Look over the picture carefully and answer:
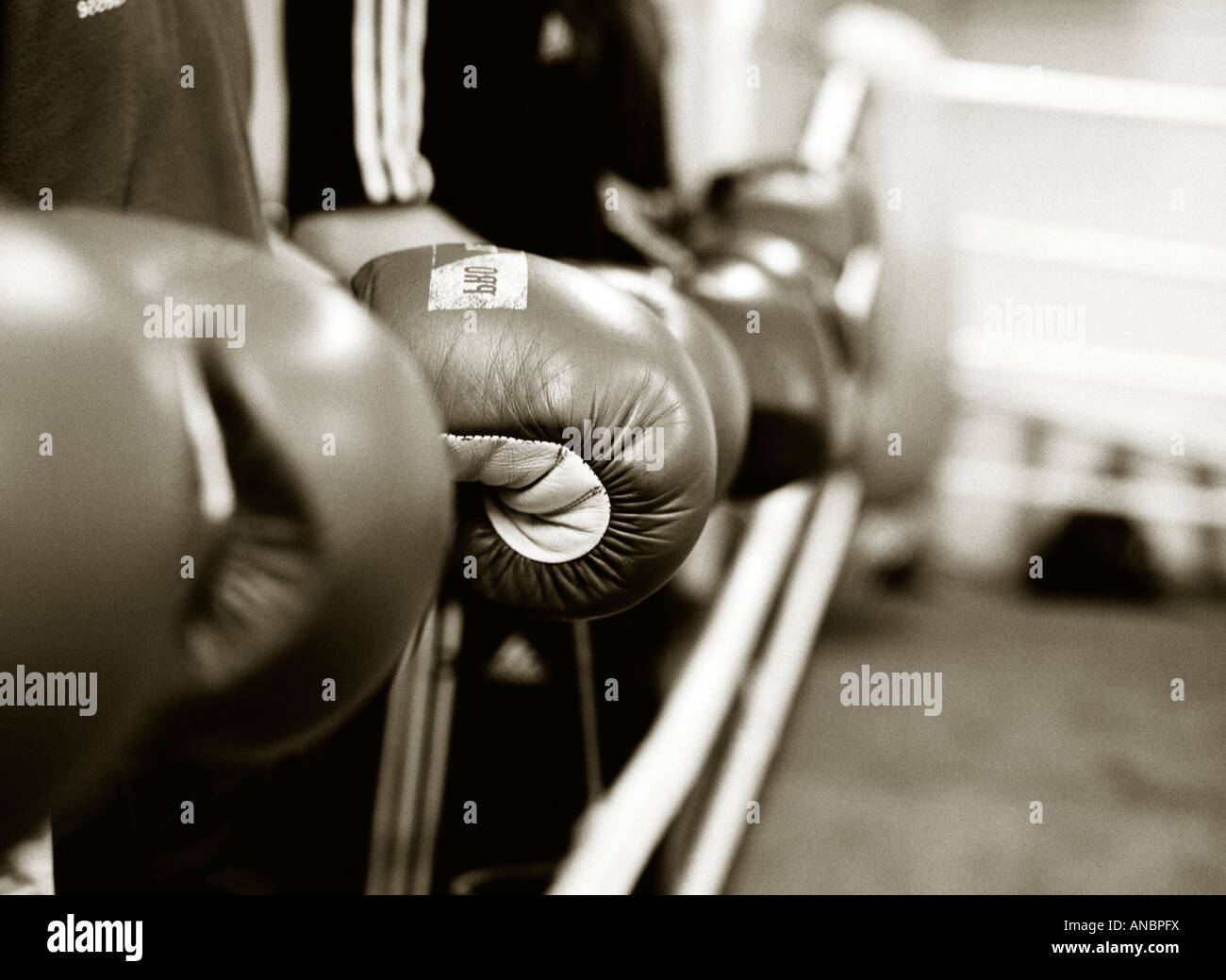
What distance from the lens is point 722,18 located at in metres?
2.42

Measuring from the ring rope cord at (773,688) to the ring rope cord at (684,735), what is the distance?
0.04 meters

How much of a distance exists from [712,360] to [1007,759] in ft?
4.85

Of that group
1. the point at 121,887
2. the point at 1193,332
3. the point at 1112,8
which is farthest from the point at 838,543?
the point at 1112,8

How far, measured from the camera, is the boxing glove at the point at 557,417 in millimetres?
511

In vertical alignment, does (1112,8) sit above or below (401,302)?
above

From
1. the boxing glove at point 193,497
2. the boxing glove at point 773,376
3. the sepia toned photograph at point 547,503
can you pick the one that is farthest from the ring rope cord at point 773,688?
the boxing glove at point 193,497

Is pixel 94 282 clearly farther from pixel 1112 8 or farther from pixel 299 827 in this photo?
pixel 1112 8

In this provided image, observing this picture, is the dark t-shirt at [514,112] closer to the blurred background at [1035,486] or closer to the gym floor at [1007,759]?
the blurred background at [1035,486]

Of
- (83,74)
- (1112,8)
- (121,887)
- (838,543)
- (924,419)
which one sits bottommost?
(838,543)

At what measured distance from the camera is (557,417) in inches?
20.0

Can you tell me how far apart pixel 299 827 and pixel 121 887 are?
0.23 meters

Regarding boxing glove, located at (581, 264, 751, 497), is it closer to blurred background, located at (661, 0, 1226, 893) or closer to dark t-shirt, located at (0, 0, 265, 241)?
dark t-shirt, located at (0, 0, 265, 241)

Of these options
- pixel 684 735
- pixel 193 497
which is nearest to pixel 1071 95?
pixel 684 735

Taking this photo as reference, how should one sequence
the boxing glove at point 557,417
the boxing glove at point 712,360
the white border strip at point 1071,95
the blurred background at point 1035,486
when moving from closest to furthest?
the boxing glove at point 557,417, the boxing glove at point 712,360, the blurred background at point 1035,486, the white border strip at point 1071,95
